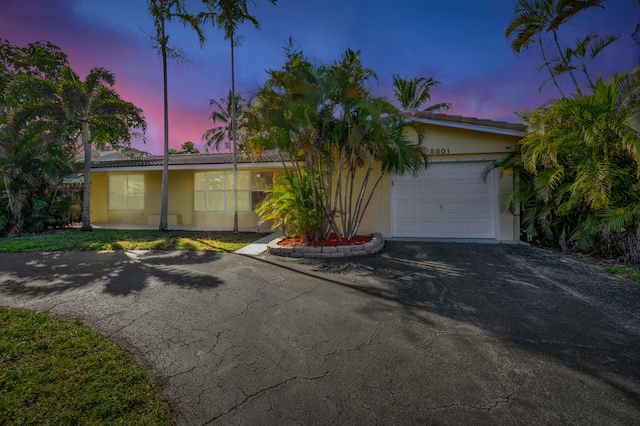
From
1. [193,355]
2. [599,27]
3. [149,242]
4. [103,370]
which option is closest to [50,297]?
[103,370]

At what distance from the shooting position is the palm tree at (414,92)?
2047 cm

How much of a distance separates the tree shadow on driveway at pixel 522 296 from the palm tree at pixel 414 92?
659 inches

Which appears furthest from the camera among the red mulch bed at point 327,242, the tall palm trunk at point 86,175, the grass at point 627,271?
the tall palm trunk at point 86,175

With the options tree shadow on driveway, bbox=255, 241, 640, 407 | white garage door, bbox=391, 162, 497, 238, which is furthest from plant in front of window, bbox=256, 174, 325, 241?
white garage door, bbox=391, 162, 497, 238

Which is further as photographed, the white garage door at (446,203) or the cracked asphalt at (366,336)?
the white garage door at (446,203)

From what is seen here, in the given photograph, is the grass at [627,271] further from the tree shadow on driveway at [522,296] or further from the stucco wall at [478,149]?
the stucco wall at [478,149]

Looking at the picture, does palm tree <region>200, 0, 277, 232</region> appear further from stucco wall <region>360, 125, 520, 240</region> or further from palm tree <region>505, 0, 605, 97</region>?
palm tree <region>505, 0, 605, 97</region>

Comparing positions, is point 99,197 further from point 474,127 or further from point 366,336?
point 474,127

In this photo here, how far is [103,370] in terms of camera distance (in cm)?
227

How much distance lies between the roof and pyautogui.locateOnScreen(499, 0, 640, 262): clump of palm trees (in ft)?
1.24

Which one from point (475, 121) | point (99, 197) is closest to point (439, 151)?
point (475, 121)

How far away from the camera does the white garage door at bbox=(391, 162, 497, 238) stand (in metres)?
8.87

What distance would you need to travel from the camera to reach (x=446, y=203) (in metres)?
9.10

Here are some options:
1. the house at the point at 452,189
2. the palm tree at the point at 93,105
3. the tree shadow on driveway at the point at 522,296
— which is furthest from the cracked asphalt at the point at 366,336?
the palm tree at the point at 93,105
